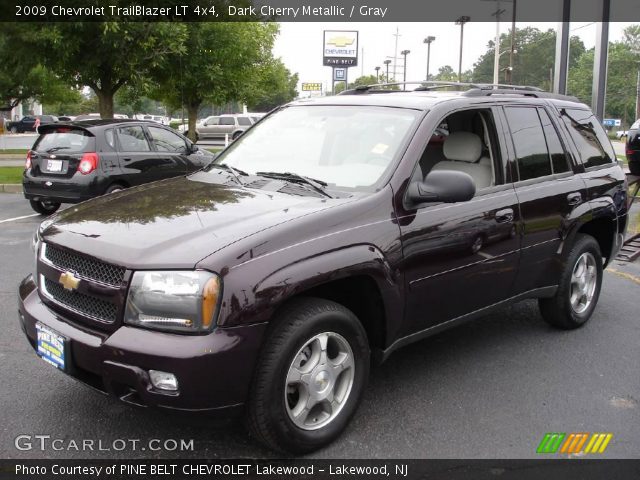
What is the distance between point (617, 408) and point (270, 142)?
2.68 m

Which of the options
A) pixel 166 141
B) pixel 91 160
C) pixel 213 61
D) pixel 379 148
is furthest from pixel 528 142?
pixel 213 61

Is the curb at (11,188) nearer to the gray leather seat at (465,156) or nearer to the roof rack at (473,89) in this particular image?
the roof rack at (473,89)

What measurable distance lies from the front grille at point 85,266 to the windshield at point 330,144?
4.30 ft

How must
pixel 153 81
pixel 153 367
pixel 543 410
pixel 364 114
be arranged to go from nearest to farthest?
pixel 153 367
pixel 543 410
pixel 364 114
pixel 153 81

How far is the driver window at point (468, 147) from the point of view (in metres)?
4.14

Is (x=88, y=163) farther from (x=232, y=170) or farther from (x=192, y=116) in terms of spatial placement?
(x=192, y=116)

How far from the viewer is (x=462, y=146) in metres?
4.36

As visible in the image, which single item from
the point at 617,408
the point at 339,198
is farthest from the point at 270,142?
the point at 617,408

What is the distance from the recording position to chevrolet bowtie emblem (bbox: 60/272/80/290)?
2941 millimetres

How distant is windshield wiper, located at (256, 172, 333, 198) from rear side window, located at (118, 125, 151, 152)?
21.9 feet

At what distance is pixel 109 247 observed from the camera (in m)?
2.86

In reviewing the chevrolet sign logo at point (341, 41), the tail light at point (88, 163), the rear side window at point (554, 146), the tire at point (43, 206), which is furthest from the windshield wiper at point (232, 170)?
the chevrolet sign logo at point (341, 41)

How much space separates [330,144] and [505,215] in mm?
1198

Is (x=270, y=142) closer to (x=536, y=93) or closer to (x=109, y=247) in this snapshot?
(x=109, y=247)
